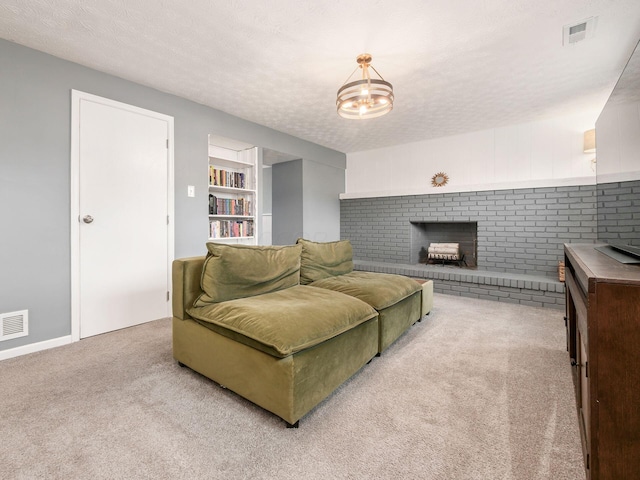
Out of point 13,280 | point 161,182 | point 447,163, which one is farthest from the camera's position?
point 447,163

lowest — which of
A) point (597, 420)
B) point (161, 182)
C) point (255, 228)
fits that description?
point (597, 420)

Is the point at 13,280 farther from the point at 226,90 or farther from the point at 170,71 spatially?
the point at 226,90

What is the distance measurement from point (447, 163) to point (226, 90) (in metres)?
3.39

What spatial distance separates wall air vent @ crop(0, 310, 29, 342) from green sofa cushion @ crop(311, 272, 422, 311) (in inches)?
86.2

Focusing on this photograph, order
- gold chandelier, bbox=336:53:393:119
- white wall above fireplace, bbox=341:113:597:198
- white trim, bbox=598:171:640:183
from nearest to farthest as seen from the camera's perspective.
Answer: white trim, bbox=598:171:640:183, gold chandelier, bbox=336:53:393:119, white wall above fireplace, bbox=341:113:597:198

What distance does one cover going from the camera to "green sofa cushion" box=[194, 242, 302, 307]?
72.6 inches

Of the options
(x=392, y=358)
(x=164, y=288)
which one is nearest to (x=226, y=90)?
(x=164, y=288)

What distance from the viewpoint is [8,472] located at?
3.72 ft

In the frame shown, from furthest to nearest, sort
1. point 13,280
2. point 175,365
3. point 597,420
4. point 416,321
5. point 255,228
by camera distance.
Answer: point 255,228 → point 416,321 → point 13,280 → point 175,365 → point 597,420

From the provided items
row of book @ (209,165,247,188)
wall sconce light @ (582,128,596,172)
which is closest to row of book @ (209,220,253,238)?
row of book @ (209,165,247,188)

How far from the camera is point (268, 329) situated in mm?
1427

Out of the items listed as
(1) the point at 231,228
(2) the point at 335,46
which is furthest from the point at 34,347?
(2) the point at 335,46

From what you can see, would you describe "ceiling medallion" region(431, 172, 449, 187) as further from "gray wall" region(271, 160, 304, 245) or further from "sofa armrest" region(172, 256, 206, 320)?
"sofa armrest" region(172, 256, 206, 320)

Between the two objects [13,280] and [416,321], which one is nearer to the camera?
[13,280]
